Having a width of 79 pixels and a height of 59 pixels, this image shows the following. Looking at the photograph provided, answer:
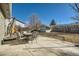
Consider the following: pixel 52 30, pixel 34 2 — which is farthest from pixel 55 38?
pixel 34 2

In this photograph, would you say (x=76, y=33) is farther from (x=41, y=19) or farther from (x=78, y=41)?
(x=41, y=19)

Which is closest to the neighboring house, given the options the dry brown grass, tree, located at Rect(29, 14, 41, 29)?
tree, located at Rect(29, 14, 41, 29)

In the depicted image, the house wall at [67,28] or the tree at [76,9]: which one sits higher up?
the tree at [76,9]

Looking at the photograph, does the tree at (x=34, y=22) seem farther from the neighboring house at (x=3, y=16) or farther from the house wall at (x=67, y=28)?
the neighboring house at (x=3, y=16)

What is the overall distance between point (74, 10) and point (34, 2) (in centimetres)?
61

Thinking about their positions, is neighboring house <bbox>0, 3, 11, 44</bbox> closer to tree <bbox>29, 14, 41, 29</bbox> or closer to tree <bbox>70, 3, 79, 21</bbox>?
tree <bbox>29, 14, 41, 29</bbox>

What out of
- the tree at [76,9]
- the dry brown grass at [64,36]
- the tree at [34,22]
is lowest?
the dry brown grass at [64,36]

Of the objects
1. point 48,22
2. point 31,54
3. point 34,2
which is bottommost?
point 31,54

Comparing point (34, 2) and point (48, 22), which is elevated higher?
point (34, 2)

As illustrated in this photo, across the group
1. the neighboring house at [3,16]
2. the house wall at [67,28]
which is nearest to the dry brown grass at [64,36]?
the house wall at [67,28]

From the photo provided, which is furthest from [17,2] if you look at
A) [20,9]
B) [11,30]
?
[11,30]

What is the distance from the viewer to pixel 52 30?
3.77 m

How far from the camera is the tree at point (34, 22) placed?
3694mm

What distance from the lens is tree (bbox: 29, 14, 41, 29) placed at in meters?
3.69
